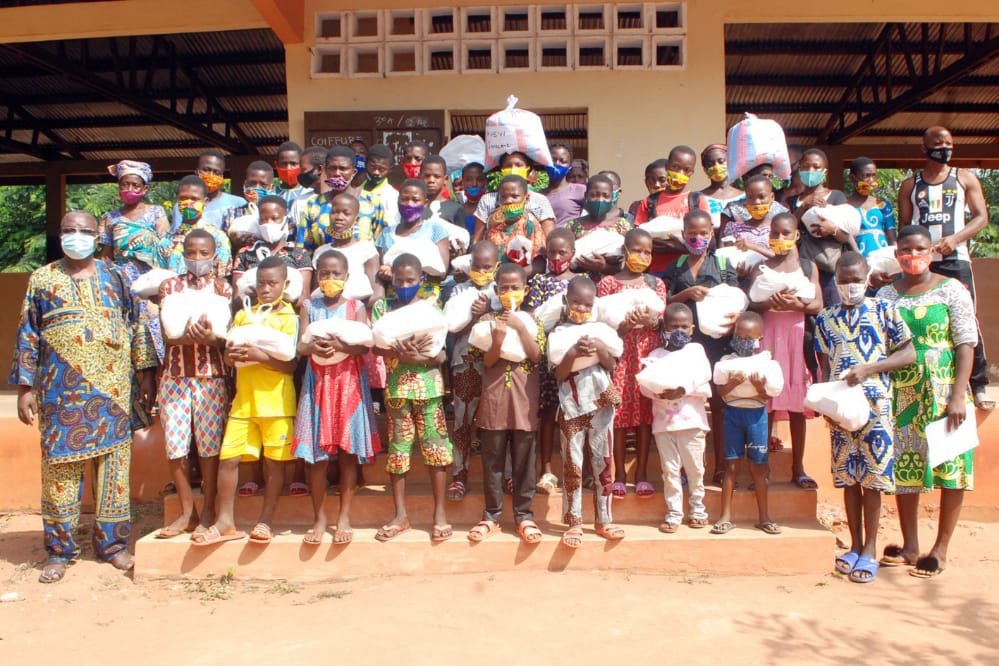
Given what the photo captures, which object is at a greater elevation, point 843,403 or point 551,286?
point 551,286

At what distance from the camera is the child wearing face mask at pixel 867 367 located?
13.1ft

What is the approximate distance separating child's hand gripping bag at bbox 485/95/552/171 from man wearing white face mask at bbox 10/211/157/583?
233 cm

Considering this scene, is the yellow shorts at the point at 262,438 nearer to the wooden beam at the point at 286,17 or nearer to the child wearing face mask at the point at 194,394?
the child wearing face mask at the point at 194,394

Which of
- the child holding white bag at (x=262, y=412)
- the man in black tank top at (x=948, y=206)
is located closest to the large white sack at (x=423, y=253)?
the child holding white bag at (x=262, y=412)

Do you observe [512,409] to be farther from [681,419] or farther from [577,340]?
[681,419]

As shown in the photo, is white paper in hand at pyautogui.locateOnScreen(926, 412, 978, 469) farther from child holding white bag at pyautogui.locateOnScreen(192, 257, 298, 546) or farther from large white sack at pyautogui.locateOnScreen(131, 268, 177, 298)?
large white sack at pyautogui.locateOnScreen(131, 268, 177, 298)

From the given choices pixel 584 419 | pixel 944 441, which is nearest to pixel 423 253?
pixel 584 419

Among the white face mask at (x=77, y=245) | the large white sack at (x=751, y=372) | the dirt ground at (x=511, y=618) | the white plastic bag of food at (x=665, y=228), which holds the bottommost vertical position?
the dirt ground at (x=511, y=618)

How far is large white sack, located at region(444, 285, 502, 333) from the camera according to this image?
4.18 metres

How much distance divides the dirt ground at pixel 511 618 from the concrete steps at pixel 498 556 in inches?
2.5

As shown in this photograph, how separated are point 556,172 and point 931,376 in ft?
8.39

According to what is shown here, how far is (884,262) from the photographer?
176 inches

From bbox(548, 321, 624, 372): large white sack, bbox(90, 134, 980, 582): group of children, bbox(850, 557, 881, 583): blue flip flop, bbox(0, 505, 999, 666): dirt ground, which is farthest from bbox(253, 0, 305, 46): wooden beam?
bbox(850, 557, 881, 583): blue flip flop

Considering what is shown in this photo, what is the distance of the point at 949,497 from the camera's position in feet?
Result: 13.8
